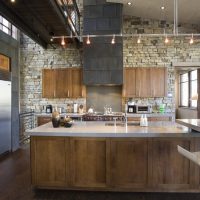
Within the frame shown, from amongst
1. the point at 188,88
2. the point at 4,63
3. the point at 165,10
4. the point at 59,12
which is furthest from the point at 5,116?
the point at 188,88

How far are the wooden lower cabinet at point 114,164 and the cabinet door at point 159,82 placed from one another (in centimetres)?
356

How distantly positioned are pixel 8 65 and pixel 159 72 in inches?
169

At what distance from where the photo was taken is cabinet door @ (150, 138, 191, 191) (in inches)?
135

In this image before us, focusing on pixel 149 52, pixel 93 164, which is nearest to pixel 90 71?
pixel 149 52

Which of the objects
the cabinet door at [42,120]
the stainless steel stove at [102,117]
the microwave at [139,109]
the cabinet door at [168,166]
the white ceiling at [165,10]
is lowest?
the cabinet door at [168,166]

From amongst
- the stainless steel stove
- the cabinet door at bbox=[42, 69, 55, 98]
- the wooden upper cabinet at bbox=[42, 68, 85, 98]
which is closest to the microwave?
the stainless steel stove

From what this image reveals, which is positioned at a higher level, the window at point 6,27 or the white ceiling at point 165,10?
the white ceiling at point 165,10

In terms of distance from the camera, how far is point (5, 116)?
5781 mm

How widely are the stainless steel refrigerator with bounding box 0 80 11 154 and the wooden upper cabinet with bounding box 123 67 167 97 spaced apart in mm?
3290

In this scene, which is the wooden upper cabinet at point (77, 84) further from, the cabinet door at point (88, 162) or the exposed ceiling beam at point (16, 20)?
the cabinet door at point (88, 162)

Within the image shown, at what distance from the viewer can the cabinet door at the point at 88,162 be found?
351cm

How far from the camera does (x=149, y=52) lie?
7148mm

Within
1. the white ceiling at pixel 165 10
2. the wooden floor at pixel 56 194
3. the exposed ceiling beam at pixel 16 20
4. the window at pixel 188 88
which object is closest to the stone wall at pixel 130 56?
the white ceiling at pixel 165 10

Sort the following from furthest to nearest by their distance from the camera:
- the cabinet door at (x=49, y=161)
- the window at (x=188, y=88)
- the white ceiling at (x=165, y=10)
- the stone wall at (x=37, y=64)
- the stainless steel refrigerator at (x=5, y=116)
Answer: the window at (x=188, y=88) < the stone wall at (x=37, y=64) < the white ceiling at (x=165, y=10) < the stainless steel refrigerator at (x=5, y=116) < the cabinet door at (x=49, y=161)
